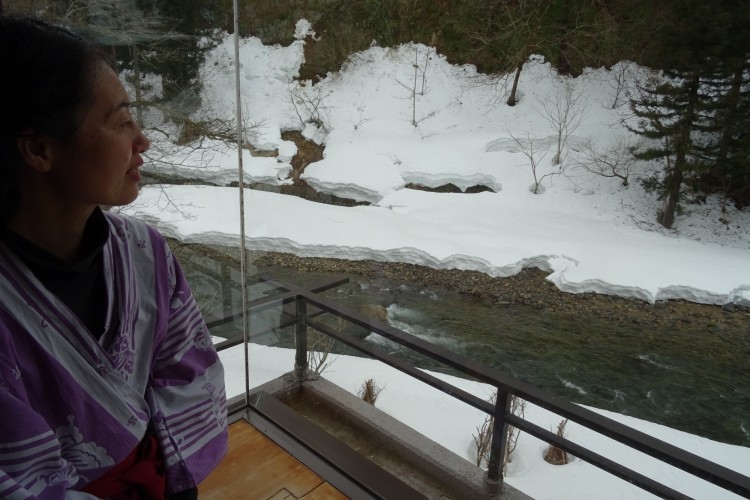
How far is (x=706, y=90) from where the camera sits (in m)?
2.30

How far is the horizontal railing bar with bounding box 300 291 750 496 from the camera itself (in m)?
0.86

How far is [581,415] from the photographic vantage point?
1.02m

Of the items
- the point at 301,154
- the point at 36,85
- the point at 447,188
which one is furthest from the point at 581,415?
the point at 447,188

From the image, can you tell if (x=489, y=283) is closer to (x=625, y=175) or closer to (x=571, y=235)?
(x=571, y=235)

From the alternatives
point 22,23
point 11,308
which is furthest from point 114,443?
point 22,23

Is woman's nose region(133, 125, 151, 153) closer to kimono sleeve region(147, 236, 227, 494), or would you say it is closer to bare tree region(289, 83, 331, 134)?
kimono sleeve region(147, 236, 227, 494)

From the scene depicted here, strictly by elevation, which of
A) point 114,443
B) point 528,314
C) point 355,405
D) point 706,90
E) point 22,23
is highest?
point 706,90

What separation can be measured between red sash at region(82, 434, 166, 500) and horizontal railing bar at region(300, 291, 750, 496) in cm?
75

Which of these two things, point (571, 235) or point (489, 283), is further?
point (571, 235)

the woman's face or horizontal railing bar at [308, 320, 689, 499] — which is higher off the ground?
the woman's face

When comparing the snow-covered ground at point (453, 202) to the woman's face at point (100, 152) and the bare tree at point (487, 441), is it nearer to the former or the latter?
the bare tree at point (487, 441)

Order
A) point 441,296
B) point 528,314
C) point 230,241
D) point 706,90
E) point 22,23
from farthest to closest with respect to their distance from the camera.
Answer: point 441,296
point 528,314
point 706,90
point 230,241
point 22,23

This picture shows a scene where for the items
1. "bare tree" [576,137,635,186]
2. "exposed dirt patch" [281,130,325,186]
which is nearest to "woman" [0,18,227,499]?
"exposed dirt patch" [281,130,325,186]

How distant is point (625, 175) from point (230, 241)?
11.9 feet
